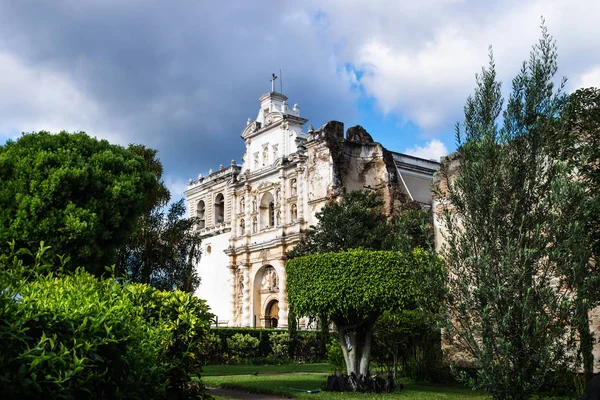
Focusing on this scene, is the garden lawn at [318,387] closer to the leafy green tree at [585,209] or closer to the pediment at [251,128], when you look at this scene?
the leafy green tree at [585,209]

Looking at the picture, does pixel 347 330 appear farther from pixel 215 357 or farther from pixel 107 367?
pixel 215 357

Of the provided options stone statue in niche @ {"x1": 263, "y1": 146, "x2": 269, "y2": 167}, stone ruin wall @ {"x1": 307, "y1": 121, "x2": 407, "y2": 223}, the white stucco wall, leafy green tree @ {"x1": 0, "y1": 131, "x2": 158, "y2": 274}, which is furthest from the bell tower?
leafy green tree @ {"x1": 0, "y1": 131, "x2": 158, "y2": 274}

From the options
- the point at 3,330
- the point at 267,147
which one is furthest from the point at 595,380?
the point at 267,147

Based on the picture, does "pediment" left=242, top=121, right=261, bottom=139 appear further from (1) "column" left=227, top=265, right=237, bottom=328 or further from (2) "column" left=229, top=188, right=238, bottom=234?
(1) "column" left=227, top=265, right=237, bottom=328

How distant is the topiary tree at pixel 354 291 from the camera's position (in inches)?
457

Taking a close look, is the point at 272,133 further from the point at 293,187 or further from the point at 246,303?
the point at 246,303

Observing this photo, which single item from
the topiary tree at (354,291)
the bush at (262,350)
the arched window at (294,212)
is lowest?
the bush at (262,350)

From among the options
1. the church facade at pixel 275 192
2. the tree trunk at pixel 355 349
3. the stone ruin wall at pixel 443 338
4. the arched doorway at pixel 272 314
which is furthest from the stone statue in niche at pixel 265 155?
the tree trunk at pixel 355 349

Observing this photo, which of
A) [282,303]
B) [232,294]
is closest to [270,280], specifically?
[282,303]

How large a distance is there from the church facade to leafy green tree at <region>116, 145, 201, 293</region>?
36.2ft

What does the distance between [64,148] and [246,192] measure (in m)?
26.3

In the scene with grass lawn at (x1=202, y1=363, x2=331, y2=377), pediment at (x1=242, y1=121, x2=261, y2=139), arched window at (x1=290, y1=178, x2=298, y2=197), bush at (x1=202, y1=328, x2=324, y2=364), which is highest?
pediment at (x1=242, y1=121, x2=261, y2=139)

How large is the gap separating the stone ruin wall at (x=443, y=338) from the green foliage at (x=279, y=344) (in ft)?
40.5

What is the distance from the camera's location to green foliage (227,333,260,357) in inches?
951
